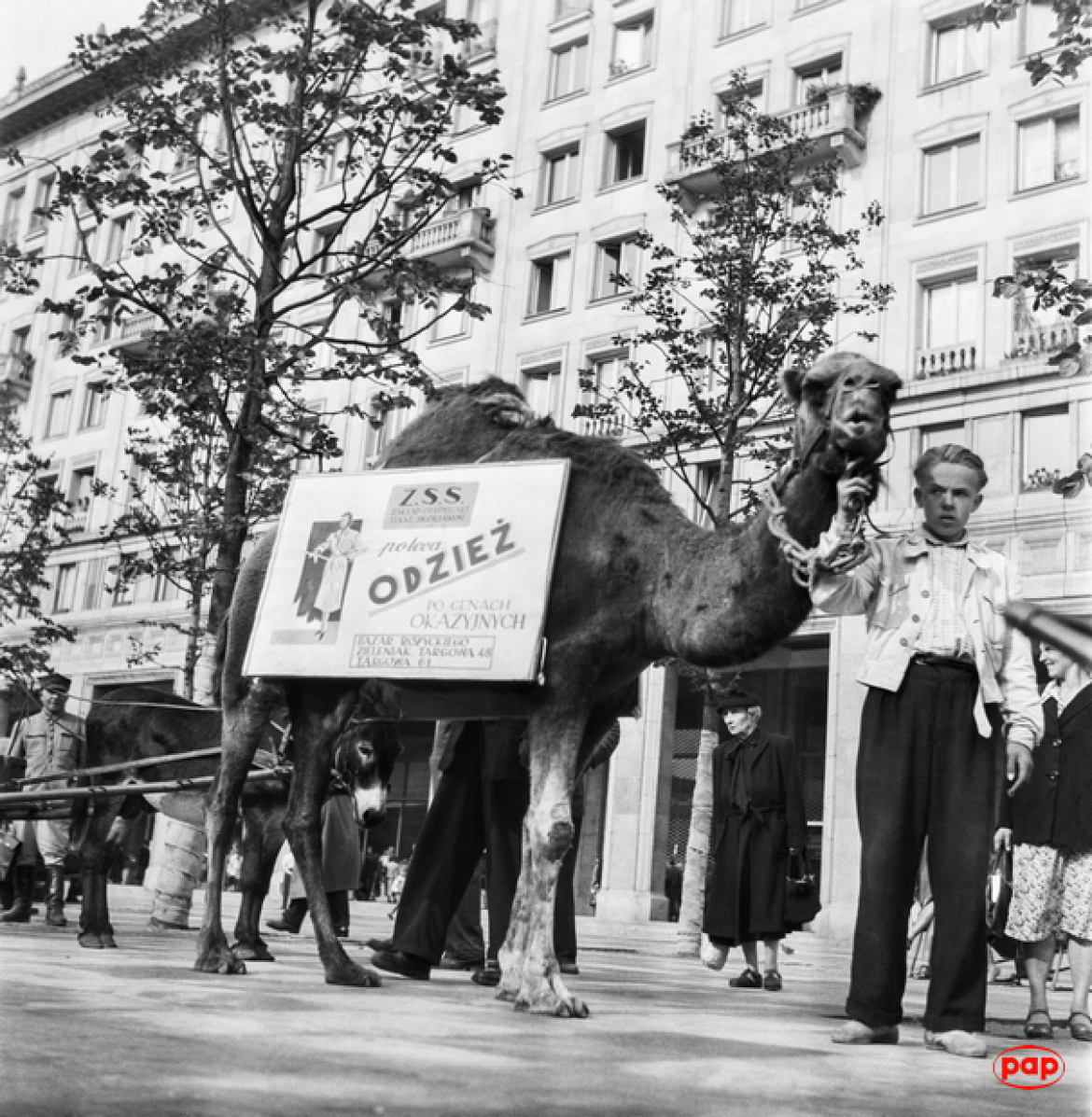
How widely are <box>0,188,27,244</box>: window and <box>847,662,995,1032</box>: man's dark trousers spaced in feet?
40.1

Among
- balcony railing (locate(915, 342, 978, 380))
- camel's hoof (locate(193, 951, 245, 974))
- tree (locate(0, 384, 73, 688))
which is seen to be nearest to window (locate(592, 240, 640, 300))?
balcony railing (locate(915, 342, 978, 380))

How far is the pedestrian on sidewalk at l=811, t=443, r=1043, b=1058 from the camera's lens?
5.30m

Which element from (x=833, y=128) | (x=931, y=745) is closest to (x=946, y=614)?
(x=931, y=745)

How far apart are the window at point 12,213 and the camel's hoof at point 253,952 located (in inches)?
Answer: 362

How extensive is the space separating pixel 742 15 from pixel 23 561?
24.7 m

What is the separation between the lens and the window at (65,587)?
94.4 feet

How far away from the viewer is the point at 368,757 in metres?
7.78

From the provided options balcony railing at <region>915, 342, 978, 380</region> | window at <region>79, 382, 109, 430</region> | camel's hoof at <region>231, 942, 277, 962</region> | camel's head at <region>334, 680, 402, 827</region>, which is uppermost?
balcony railing at <region>915, 342, 978, 380</region>

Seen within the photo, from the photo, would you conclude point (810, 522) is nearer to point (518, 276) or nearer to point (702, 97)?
point (702, 97)

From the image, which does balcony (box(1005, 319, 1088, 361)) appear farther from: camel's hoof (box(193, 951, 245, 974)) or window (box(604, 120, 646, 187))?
camel's hoof (box(193, 951, 245, 974))

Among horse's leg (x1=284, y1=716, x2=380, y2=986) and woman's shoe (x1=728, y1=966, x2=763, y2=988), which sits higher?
horse's leg (x1=284, y1=716, x2=380, y2=986)

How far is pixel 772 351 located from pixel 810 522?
55.3ft

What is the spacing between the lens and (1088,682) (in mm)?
8055

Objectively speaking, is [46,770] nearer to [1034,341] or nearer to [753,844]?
[753,844]
